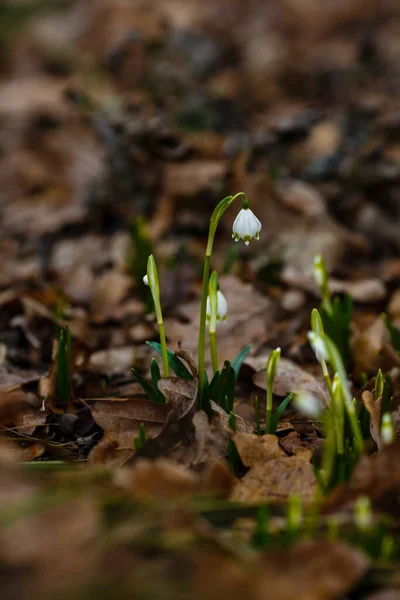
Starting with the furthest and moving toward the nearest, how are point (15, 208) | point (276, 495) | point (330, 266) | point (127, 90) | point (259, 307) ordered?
point (127, 90)
point (15, 208)
point (330, 266)
point (259, 307)
point (276, 495)

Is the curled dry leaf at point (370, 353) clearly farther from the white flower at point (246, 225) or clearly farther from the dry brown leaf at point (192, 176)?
the dry brown leaf at point (192, 176)

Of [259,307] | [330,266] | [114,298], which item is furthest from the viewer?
[330,266]

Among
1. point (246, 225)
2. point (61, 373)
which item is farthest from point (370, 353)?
point (61, 373)

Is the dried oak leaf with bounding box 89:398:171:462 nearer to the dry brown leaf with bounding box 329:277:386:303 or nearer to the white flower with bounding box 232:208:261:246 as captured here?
the white flower with bounding box 232:208:261:246

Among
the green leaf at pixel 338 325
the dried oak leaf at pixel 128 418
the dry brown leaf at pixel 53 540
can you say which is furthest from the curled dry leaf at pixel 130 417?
the green leaf at pixel 338 325

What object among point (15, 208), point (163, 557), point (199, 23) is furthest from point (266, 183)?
point (199, 23)

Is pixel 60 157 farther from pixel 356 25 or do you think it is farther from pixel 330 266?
pixel 356 25

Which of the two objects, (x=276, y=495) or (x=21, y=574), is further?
(x=276, y=495)

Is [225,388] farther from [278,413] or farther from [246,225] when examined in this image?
[246,225]
